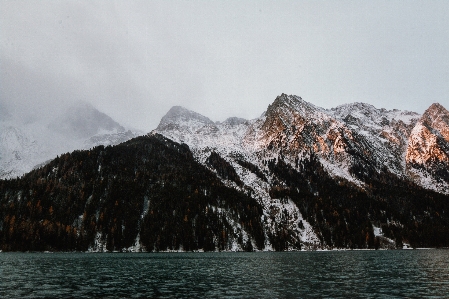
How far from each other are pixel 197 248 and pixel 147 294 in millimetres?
165842

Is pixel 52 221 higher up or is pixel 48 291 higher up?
pixel 52 221

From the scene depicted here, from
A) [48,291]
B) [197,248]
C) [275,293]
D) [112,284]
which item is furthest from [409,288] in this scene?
[197,248]

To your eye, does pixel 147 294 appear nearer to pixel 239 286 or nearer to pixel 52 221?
pixel 239 286

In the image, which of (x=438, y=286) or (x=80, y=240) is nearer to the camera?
(x=438, y=286)

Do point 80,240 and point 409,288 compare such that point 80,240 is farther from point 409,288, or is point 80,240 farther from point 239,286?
point 409,288

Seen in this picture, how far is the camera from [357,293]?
37.4m

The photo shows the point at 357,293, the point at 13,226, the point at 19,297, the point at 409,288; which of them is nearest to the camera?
the point at 19,297

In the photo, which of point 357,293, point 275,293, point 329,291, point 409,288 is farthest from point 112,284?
point 409,288

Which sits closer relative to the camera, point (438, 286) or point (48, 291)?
point (48, 291)

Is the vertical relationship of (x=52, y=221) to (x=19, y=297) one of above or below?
above

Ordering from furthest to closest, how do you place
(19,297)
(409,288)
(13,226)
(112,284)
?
(13,226), (112,284), (409,288), (19,297)

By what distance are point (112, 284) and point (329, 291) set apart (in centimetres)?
3121

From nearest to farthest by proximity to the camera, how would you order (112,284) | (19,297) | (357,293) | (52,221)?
(19,297) → (357,293) → (112,284) → (52,221)

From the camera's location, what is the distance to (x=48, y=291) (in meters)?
38.6
